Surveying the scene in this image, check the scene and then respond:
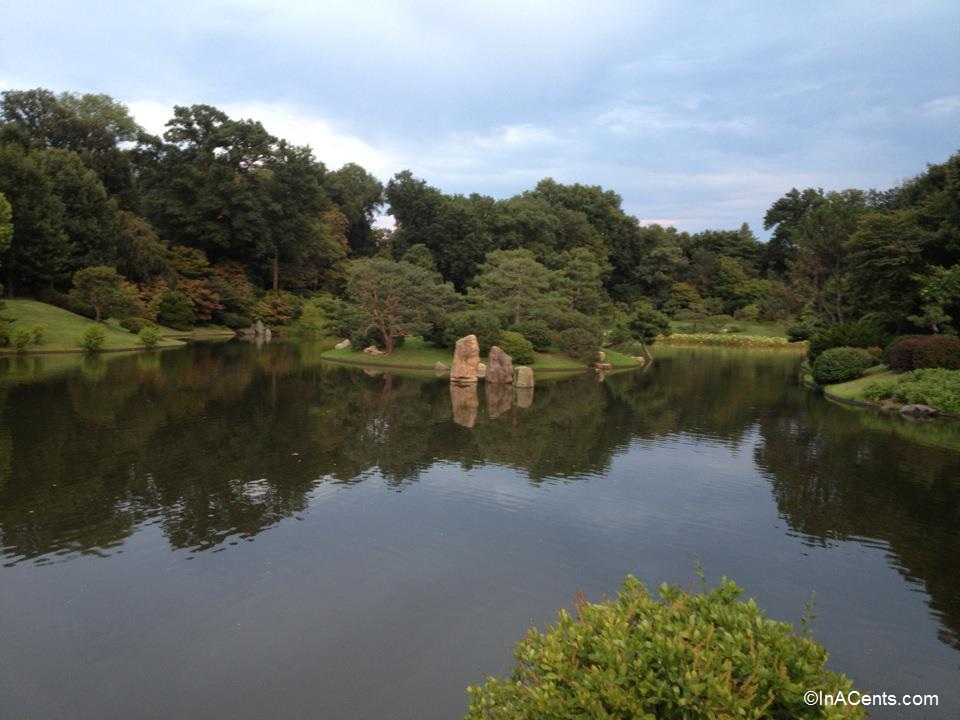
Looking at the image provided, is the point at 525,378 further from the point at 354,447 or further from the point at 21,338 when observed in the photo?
the point at 21,338

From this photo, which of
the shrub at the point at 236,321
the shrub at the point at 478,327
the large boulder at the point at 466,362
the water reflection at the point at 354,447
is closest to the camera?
the water reflection at the point at 354,447

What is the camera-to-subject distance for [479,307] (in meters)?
39.0

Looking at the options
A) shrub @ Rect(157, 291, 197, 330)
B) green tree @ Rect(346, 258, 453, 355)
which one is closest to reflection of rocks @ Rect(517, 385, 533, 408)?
green tree @ Rect(346, 258, 453, 355)

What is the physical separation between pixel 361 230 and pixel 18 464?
71585 millimetres

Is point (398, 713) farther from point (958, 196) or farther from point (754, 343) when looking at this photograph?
point (754, 343)

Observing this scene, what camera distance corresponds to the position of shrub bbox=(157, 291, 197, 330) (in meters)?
48.1

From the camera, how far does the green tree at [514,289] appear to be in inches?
1484

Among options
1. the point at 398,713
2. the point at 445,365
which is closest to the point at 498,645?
the point at 398,713

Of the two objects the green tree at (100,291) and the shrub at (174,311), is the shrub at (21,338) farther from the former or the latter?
the shrub at (174,311)

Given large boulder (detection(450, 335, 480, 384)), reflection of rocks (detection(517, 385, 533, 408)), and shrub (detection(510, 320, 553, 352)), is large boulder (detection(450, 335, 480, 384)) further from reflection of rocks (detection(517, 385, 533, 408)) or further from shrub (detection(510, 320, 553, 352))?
shrub (detection(510, 320, 553, 352))

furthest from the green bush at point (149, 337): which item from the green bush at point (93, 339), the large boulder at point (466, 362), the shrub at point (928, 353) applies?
the shrub at point (928, 353)

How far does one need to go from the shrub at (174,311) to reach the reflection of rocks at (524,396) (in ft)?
104

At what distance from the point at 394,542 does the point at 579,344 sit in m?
27.5

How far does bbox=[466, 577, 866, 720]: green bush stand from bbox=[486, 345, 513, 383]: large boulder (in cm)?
2487
